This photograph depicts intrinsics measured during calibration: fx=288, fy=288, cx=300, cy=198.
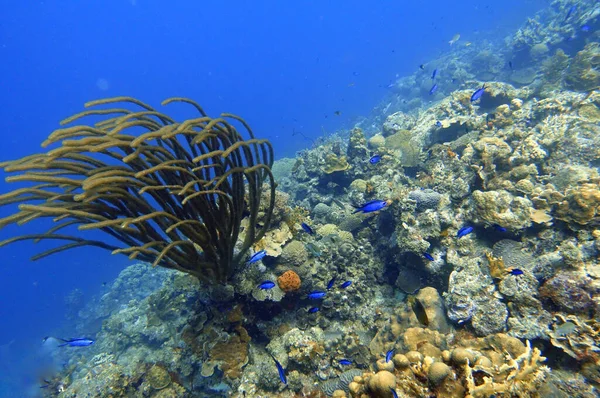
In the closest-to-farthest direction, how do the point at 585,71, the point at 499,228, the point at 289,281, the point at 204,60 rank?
the point at 499,228 → the point at 289,281 → the point at 585,71 → the point at 204,60

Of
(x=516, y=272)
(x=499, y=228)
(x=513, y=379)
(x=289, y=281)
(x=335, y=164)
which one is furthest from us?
(x=335, y=164)

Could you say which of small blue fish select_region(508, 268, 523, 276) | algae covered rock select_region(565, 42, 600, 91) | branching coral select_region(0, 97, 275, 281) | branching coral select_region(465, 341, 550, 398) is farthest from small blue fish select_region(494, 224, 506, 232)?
algae covered rock select_region(565, 42, 600, 91)

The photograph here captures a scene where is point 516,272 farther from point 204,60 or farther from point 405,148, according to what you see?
point 204,60

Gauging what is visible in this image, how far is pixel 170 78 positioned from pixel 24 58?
57936mm

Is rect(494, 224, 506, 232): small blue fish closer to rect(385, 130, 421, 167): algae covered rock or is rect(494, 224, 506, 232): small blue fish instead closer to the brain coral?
the brain coral

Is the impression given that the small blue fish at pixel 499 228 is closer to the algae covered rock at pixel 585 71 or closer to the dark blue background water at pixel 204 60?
the algae covered rock at pixel 585 71

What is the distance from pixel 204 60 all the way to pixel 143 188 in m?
208

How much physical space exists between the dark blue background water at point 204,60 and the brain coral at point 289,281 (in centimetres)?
3901

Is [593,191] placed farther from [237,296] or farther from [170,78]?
[170,78]

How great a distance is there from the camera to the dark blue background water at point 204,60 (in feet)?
194

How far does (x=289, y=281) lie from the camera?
194 inches

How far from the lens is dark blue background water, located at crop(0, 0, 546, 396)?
194 ft

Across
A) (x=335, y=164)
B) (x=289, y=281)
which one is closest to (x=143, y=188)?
(x=289, y=281)

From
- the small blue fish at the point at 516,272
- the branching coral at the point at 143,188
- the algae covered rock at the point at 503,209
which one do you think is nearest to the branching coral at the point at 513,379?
the small blue fish at the point at 516,272
